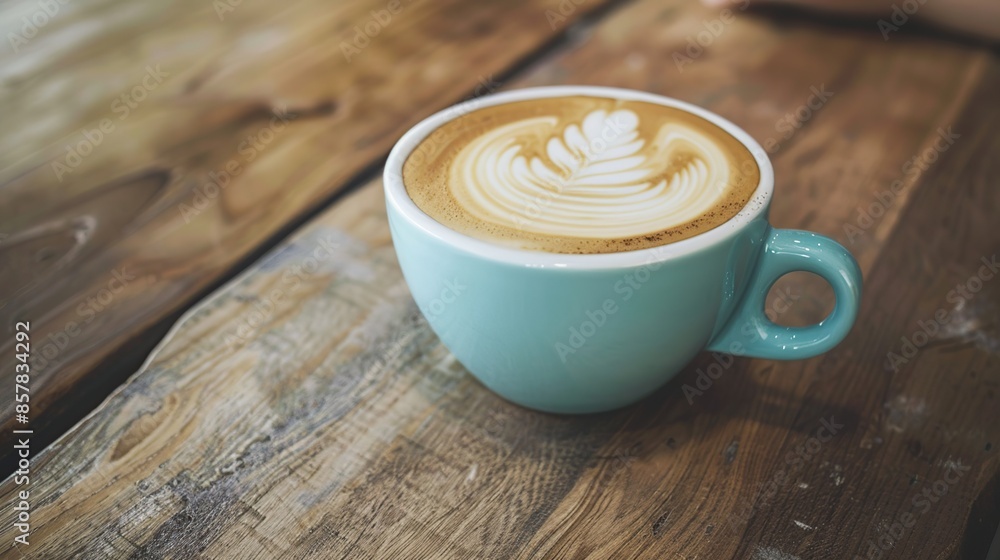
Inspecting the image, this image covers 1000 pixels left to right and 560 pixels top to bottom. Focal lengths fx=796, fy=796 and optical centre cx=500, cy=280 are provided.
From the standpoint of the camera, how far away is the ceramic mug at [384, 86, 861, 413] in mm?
548

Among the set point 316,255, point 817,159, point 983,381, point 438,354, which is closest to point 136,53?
point 316,255

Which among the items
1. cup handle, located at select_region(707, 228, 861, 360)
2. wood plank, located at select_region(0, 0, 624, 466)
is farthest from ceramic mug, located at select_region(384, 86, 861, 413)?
wood plank, located at select_region(0, 0, 624, 466)

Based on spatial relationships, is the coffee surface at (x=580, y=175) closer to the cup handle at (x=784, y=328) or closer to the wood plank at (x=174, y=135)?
the cup handle at (x=784, y=328)

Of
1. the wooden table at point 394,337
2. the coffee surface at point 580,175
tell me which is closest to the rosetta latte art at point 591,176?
the coffee surface at point 580,175

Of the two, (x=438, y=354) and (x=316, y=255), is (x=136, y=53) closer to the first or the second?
(x=316, y=255)

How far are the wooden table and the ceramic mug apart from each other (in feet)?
0.19

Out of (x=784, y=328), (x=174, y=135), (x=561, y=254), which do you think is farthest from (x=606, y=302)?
(x=174, y=135)

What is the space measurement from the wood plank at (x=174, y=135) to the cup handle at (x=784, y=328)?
51 centimetres

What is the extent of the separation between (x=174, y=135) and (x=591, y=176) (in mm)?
670

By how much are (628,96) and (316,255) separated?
36 centimetres

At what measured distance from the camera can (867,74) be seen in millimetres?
1215

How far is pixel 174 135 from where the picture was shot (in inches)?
42.2

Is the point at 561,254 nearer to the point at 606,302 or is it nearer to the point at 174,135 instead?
the point at 606,302

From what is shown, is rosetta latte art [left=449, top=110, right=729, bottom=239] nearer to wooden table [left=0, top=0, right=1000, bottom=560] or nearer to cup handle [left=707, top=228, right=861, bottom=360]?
cup handle [left=707, top=228, right=861, bottom=360]
